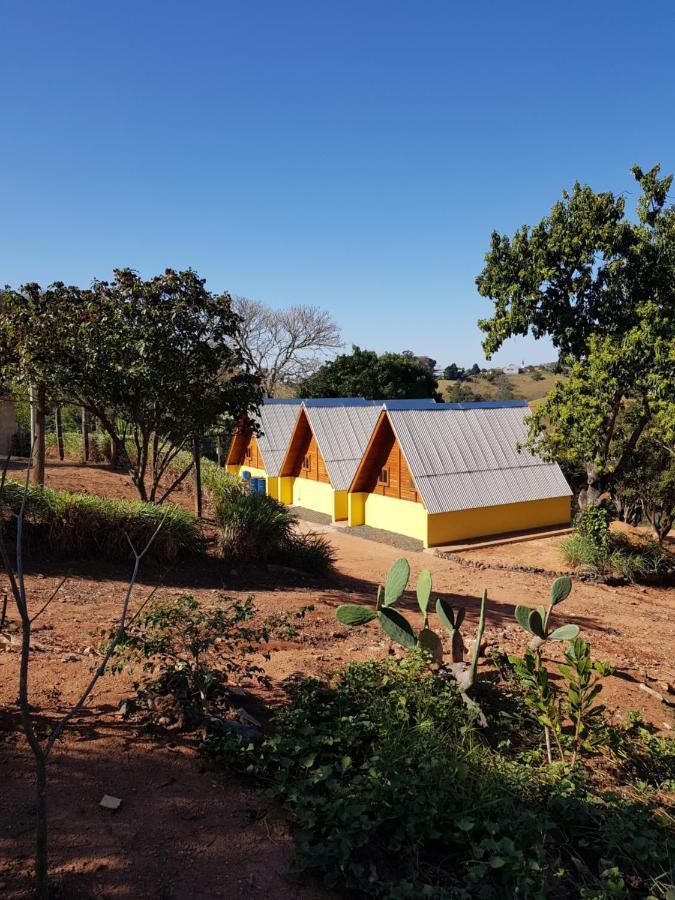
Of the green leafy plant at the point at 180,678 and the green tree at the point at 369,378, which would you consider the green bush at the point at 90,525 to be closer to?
the green leafy plant at the point at 180,678

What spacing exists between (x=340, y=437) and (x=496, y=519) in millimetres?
7408

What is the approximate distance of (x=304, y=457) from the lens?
2641 cm

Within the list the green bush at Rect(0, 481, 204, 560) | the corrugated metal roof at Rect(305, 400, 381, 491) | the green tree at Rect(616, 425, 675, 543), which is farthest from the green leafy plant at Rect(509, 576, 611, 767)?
the corrugated metal roof at Rect(305, 400, 381, 491)

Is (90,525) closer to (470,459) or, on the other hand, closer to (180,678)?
(180,678)

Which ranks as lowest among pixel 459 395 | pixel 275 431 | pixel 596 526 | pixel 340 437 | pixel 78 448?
pixel 596 526

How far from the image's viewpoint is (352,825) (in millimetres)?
3365

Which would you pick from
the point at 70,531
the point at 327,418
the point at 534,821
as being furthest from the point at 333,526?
the point at 534,821

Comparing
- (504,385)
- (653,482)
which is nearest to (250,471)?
(653,482)

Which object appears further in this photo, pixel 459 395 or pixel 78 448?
pixel 459 395

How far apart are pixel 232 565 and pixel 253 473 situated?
18855mm

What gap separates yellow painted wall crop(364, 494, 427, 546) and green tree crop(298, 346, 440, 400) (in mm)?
20176

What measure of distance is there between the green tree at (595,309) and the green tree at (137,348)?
9.94 m

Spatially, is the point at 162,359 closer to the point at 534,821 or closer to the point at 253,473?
the point at 534,821

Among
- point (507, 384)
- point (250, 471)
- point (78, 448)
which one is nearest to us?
point (78, 448)
